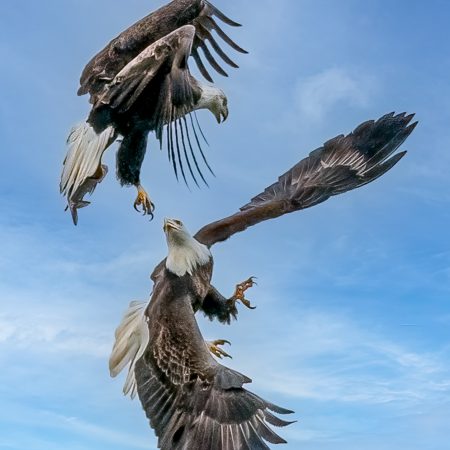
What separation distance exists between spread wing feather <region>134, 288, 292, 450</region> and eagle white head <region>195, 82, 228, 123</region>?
4.72ft

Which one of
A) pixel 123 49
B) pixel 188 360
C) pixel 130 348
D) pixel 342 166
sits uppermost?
pixel 342 166

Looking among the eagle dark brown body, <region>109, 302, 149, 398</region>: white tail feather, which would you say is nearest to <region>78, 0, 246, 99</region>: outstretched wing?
the eagle dark brown body

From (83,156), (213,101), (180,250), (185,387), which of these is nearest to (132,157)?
(83,156)

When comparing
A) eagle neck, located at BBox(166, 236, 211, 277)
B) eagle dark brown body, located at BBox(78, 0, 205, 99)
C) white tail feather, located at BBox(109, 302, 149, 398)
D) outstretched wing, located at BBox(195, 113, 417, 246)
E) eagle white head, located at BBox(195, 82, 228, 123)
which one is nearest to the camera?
white tail feather, located at BBox(109, 302, 149, 398)

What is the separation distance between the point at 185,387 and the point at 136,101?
7.01 ft

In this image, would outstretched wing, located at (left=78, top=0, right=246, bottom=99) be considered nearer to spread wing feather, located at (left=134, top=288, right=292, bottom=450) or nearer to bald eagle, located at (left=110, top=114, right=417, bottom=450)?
bald eagle, located at (left=110, top=114, right=417, bottom=450)

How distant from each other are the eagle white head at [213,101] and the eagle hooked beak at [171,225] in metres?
0.93

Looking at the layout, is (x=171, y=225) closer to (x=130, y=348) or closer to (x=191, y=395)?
(x=130, y=348)

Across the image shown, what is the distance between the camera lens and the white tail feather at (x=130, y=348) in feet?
20.0

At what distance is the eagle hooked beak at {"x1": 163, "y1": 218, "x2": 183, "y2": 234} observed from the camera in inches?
246

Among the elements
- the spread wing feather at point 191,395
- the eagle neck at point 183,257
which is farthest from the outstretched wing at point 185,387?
the eagle neck at point 183,257

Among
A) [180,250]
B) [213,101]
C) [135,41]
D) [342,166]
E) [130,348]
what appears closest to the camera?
[130,348]

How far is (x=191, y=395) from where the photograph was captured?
19.2ft

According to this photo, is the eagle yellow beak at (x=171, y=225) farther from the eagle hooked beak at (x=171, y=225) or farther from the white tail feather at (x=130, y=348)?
the white tail feather at (x=130, y=348)
